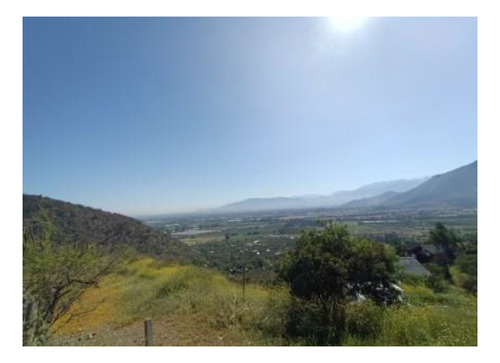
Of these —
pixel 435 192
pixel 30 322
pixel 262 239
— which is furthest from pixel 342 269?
pixel 435 192

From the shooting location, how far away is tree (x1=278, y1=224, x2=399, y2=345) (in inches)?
163

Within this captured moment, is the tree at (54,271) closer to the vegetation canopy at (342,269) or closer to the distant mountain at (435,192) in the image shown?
the vegetation canopy at (342,269)

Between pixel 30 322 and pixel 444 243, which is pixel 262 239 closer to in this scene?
pixel 30 322

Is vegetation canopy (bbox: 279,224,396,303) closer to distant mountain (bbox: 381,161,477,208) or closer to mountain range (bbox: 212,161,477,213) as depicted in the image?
mountain range (bbox: 212,161,477,213)

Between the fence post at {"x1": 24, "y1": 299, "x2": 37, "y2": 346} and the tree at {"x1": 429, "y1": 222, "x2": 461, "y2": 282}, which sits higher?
the fence post at {"x1": 24, "y1": 299, "x2": 37, "y2": 346}

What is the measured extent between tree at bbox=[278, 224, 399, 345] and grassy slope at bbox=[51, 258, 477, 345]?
0.21 metres

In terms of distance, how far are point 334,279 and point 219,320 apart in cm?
178

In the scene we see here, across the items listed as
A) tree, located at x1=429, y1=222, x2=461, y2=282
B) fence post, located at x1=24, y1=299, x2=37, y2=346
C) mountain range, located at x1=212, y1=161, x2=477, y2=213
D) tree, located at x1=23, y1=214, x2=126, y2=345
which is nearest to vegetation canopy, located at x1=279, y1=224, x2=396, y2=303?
tree, located at x1=23, y1=214, x2=126, y2=345

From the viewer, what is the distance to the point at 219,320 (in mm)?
4570

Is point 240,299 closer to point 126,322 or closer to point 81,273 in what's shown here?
point 126,322

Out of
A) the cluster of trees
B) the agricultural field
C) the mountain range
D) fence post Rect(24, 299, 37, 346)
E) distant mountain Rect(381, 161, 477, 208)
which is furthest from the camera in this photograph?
distant mountain Rect(381, 161, 477, 208)

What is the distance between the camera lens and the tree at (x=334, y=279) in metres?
4.15
